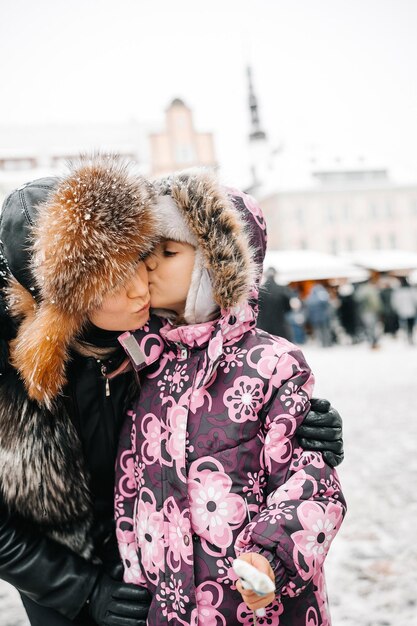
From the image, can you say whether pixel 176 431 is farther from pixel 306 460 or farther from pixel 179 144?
pixel 179 144

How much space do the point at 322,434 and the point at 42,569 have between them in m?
0.69

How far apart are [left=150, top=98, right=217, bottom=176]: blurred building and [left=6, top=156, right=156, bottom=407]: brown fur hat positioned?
96.1 feet

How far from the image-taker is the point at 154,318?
4.45ft

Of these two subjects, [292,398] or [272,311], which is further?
[272,311]

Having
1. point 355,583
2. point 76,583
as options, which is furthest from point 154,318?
point 355,583

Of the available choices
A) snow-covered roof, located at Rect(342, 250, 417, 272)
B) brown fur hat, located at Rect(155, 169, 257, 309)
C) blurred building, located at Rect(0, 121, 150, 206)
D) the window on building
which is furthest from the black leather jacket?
the window on building

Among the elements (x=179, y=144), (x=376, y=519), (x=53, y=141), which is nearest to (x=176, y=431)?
(x=376, y=519)

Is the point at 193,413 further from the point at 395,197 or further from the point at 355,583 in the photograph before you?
the point at 395,197

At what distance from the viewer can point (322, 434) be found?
122cm

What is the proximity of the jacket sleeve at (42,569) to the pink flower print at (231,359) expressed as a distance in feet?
1.87

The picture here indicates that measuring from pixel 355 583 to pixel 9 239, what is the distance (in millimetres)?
2397

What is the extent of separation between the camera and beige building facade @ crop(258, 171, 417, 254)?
37.2 meters

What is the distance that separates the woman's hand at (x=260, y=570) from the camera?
106 cm

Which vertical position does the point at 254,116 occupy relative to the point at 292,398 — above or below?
above
